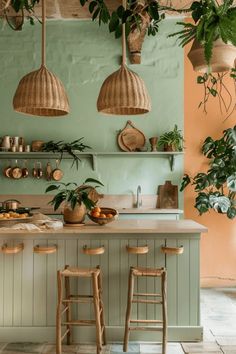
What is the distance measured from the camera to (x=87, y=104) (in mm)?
5922

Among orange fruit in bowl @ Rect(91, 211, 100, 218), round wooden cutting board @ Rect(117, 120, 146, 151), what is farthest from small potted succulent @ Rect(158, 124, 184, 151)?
orange fruit in bowl @ Rect(91, 211, 100, 218)

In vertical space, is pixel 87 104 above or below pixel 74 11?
below

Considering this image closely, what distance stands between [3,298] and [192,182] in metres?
3.25

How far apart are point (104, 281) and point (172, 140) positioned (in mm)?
2726

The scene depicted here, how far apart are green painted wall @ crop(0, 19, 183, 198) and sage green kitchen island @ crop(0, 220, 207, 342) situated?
8.05 ft

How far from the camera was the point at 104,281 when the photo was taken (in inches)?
136

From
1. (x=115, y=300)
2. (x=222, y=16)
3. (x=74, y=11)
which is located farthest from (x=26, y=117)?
(x=222, y=16)

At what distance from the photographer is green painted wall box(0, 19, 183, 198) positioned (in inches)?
231

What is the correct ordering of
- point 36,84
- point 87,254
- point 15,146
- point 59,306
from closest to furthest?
point 36,84
point 59,306
point 87,254
point 15,146

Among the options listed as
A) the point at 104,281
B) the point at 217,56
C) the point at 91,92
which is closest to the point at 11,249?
the point at 104,281

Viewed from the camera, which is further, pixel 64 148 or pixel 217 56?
pixel 64 148

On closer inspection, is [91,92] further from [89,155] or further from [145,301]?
[145,301]

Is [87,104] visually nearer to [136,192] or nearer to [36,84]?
[136,192]

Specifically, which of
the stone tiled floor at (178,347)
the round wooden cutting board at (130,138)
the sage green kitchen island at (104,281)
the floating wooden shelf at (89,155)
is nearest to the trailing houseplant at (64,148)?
the floating wooden shelf at (89,155)
